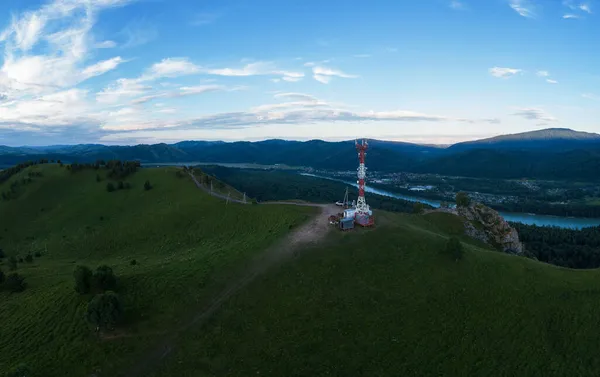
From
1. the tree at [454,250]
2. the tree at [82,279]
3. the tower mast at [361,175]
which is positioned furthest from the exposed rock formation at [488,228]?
the tree at [82,279]

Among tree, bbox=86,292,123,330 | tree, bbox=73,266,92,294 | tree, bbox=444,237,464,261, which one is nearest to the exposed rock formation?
tree, bbox=444,237,464,261

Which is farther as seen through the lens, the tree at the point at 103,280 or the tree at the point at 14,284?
the tree at the point at 14,284

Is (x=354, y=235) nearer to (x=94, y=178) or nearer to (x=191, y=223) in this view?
(x=191, y=223)

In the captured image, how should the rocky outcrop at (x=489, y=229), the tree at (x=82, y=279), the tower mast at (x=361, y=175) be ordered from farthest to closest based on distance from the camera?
the rocky outcrop at (x=489, y=229), the tower mast at (x=361, y=175), the tree at (x=82, y=279)

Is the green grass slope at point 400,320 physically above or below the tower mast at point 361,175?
below

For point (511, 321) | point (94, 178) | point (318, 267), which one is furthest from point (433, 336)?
point (94, 178)

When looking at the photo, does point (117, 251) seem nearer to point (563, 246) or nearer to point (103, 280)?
point (103, 280)

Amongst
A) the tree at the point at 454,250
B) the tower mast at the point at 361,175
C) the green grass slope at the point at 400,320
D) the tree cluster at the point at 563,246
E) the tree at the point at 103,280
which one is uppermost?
the tower mast at the point at 361,175

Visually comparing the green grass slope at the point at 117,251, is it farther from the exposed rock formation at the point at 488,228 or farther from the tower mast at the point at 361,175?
the exposed rock formation at the point at 488,228
